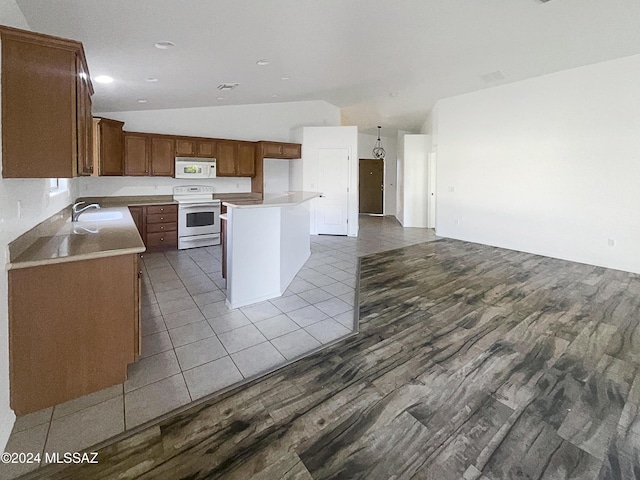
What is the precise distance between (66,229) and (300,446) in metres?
2.77

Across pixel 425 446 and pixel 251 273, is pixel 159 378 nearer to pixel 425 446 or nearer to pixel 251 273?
pixel 251 273

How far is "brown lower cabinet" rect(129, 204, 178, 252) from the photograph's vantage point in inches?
219

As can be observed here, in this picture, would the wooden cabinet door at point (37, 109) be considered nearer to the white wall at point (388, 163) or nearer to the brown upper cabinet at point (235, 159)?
the brown upper cabinet at point (235, 159)

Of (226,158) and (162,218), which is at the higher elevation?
(226,158)

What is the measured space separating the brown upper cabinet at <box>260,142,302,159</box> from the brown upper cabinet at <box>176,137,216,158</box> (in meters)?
1.08

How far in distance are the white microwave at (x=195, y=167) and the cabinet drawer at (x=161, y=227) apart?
98cm

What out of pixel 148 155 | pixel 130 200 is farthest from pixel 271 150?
pixel 130 200

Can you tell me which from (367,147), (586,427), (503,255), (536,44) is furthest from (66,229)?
(367,147)

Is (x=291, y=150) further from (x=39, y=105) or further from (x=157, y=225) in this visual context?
(x=39, y=105)

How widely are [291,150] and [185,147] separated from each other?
2.32m

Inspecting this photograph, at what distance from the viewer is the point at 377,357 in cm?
241

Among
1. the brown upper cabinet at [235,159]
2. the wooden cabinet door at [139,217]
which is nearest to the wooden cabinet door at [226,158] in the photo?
the brown upper cabinet at [235,159]

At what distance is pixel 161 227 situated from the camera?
5746mm

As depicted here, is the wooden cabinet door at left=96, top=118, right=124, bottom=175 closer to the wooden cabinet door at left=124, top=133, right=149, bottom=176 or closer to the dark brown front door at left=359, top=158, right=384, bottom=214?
the wooden cabinet door at left=124, top=133, right=149, bottom=176
